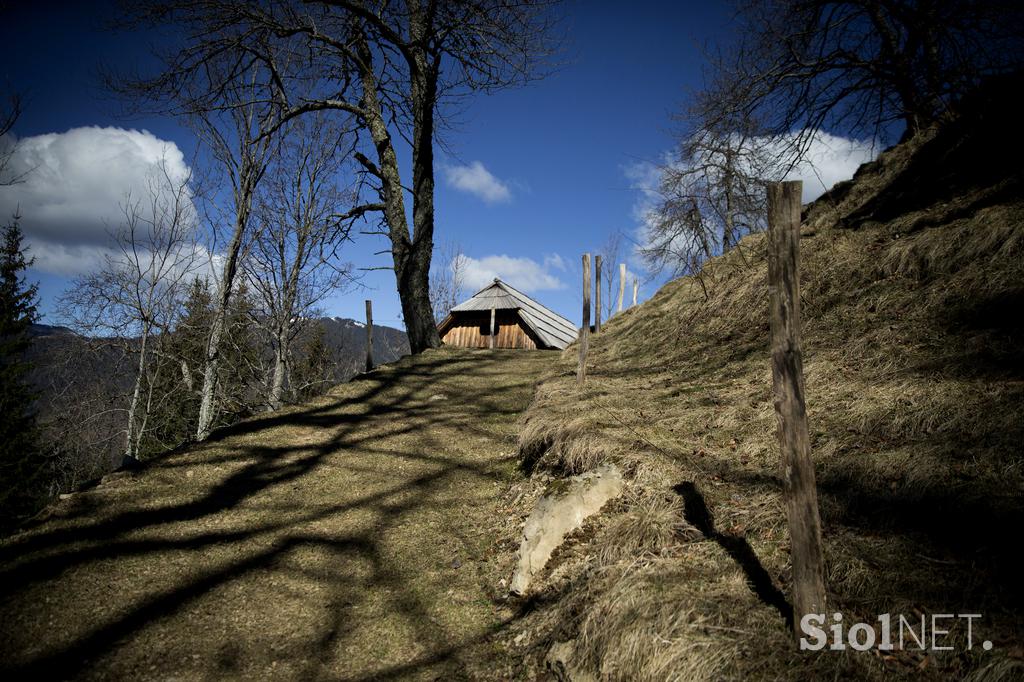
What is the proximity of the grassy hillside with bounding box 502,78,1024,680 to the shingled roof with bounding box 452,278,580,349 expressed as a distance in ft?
45.8

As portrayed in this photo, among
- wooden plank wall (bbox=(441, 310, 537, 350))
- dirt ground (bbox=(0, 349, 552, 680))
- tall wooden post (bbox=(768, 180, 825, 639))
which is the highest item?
wooden plank wall (bbox=(441, 310, 537, 350))

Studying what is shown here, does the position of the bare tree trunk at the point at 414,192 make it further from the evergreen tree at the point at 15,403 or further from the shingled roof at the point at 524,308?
the evergreen tree at the point at 15,403

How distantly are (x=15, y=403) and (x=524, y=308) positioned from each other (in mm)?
23405

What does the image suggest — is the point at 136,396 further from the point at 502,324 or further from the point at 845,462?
the point at 845,462

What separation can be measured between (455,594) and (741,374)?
15.3ft

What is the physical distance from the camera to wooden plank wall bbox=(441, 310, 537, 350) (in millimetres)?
22656

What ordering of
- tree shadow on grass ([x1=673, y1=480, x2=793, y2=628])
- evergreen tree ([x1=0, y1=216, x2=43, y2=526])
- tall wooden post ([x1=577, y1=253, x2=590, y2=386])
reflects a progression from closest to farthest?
tree shadow on grass ([x1=673, y1=480, x2=793, y2=628])
tall wooden post ([x1=577, y1=253, x2=590, y2=386])
evergreen tree ([x1=0, y1=216, x2=43, y2=526])

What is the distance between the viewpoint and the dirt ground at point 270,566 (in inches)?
122


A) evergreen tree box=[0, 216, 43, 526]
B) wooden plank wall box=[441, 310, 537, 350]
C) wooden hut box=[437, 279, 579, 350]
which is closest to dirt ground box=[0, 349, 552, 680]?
wooden hut box=[437, 279, 579, 350]

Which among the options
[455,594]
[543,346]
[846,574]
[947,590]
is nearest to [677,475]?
[846,574]

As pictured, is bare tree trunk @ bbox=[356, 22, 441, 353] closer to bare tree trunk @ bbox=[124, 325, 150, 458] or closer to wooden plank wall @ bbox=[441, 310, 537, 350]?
bare tree trunk @ bbox=[124, 325, 150, 458]

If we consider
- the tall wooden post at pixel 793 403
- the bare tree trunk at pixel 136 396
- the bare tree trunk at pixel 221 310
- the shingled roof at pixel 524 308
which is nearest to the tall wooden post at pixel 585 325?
the tall wooden post at pixel 793 403

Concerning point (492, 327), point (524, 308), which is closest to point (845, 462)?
point (492, 327)

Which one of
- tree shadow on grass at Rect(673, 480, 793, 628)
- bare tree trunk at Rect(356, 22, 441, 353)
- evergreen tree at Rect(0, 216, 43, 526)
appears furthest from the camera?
evergreen tree at Rect(0, 216, 43, 526)
